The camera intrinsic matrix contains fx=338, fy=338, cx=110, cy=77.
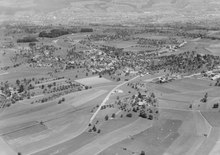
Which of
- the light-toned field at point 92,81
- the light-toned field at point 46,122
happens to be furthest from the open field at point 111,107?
the light-toned field at point 92,81

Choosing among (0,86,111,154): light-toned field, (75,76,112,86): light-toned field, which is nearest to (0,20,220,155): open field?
(0,86,111,154): light-toned field

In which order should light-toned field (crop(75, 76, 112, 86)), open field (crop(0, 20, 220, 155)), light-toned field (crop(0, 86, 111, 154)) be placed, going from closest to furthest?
open field (crop(0, 20, 220, 155))
light-toned field (crop(0, 86, 111, 154))
light-toned field (crop(75, 76, 112, 86))

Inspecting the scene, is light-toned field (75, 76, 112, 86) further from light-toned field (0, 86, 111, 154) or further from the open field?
light-toned field (0, 86, 111, 154)

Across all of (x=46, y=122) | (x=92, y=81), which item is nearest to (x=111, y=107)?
(x=46, y=122)

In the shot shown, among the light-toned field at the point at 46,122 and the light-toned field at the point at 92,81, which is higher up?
the light-toned field at the point at 92,81

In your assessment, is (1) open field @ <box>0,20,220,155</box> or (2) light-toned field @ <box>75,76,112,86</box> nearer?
(1) open field @ <box>0,20,220,155</box>

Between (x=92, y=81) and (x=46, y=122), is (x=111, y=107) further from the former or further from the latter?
(x=92, y=81)

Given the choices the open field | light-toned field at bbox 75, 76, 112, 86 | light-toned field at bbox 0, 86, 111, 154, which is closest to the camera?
the open field

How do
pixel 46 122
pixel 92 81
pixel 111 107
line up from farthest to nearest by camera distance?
1. pixel 92 81
2. pixel 111 107
3. pixel 46 122

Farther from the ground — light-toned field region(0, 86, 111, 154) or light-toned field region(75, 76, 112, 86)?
light-toned field region(75, 76, 112, 86)

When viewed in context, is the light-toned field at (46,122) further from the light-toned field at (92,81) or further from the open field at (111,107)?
the light-toned field at (92,81)

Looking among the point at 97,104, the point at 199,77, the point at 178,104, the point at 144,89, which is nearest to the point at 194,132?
the point at 178,104

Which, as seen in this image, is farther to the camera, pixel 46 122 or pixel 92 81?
pixel 92 81
